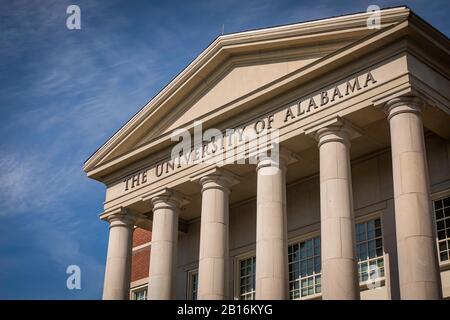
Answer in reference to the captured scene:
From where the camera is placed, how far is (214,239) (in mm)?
32219

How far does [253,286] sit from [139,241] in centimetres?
1238

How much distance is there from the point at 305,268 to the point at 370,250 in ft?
11.6

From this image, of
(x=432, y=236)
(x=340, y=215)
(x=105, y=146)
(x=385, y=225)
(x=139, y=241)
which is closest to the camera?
(x=432, y=236)

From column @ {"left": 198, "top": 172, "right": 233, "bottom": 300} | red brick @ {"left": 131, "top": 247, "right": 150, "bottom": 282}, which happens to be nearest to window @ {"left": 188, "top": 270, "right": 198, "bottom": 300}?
red brick @ {"left": 131, "top": 247, "right": 150, "bottom": 282}

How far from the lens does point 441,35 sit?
28141mm

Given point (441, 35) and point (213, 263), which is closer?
point (441, 35)

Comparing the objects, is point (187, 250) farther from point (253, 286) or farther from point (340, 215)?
point (340, 215)

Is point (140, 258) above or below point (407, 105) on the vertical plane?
below

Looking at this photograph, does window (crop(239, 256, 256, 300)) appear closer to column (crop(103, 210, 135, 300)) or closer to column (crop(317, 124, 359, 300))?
column (crop(103, 210, 135, 300))

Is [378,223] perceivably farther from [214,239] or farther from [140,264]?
[140,264]

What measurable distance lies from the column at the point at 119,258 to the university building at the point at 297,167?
0.21ft

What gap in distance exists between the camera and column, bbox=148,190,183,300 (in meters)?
34.1

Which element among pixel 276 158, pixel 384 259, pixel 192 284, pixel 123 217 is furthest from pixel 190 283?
pixel 384 259

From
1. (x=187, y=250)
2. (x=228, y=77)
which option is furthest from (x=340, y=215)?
(x=187, y=250)
